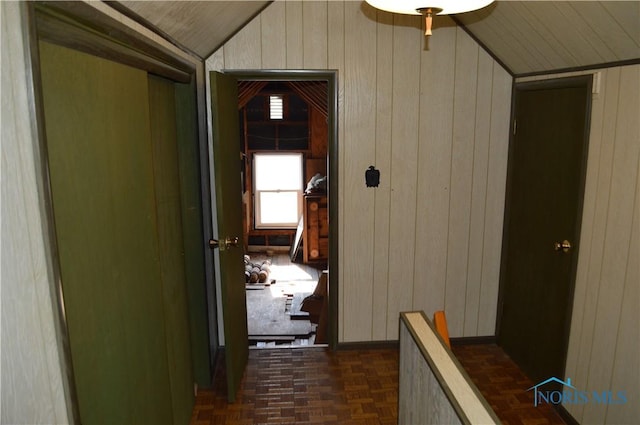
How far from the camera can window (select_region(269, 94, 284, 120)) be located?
25.8 ft

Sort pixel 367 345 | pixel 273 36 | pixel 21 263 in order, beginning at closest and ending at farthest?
pixel 21 263 < pixel 273 36 < pixel 367 345

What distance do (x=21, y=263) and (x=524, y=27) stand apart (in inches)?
106

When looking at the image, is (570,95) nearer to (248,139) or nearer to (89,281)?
(89,281)

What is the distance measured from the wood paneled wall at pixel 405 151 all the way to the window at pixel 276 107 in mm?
4702

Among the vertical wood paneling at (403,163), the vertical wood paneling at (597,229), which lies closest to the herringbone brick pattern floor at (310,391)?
the vertical wood paneling at (403,163)

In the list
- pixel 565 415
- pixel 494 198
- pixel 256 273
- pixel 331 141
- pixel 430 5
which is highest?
pixel 430 5

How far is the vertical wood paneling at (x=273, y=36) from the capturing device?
3.17 metres

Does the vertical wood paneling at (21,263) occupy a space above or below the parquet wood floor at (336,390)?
above

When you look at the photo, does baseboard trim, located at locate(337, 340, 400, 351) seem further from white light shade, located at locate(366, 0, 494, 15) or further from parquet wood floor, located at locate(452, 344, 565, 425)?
white light shade, located at locate(366, 0, 494, 15)

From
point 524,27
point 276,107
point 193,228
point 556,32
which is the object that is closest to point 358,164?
point 193,228

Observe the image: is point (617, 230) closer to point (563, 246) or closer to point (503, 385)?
point (563, 246)

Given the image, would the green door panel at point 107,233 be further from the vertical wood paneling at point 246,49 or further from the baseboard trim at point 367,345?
the baseboard trim at point 367,345

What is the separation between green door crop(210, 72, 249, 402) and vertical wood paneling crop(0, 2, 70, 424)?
1.67 meters

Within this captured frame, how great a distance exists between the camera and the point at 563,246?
2.86m
